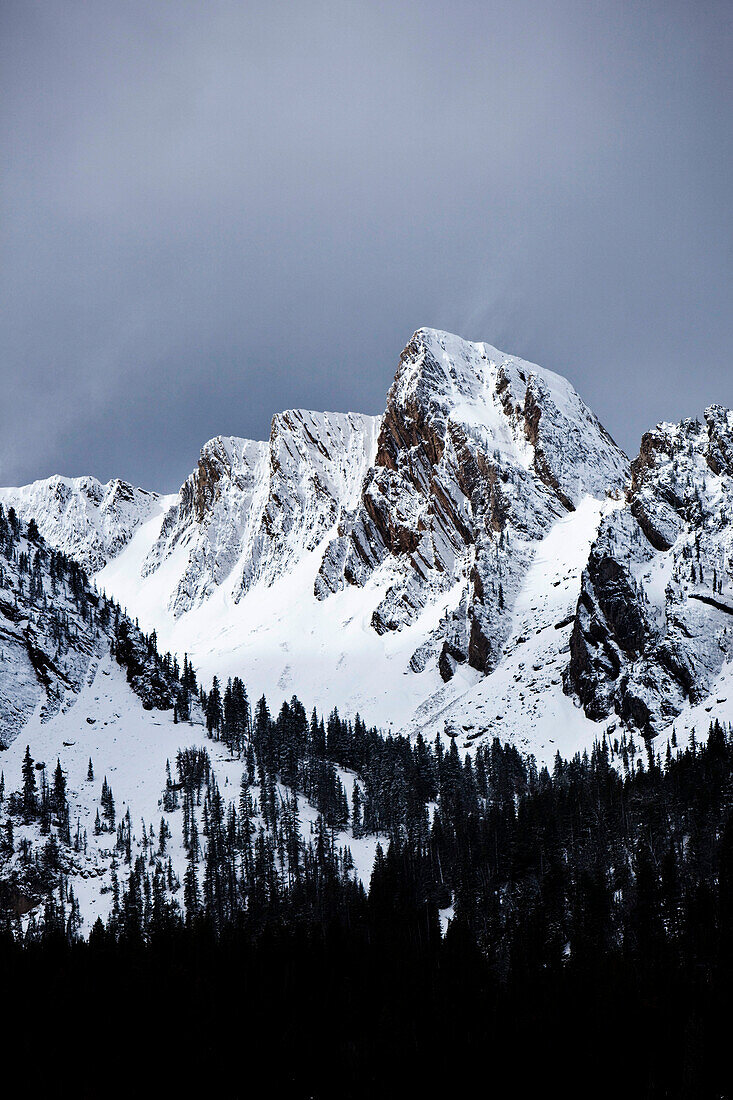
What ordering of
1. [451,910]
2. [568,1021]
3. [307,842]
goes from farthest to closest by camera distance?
1. [307,842]
2. [451,910]
3. [568,1021]

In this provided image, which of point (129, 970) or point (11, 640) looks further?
point (11, 640)

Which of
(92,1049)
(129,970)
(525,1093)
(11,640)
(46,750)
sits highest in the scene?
(11,640)

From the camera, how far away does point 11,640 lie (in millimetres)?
178375

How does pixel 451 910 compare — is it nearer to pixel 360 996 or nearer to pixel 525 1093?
pixel 360 996

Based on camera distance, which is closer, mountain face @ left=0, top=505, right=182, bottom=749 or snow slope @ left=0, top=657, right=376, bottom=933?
snow slope @ left=0, top=657, right=376, bottom=933

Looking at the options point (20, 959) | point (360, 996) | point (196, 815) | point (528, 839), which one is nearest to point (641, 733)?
point (528, 839)

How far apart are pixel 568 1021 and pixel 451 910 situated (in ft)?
165

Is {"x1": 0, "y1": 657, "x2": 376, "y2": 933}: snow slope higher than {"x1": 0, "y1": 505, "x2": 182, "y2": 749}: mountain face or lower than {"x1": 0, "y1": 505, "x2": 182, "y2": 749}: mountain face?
lower

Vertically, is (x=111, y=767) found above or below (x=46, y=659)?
below

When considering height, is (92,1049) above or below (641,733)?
below

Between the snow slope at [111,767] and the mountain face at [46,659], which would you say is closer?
the snow slope at [111,767]

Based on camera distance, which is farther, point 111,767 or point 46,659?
point 46,659

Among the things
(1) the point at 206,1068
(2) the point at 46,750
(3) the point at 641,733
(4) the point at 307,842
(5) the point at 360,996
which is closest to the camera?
(1) the point at 206,1068

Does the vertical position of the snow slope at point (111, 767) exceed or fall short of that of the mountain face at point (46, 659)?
it falls short
